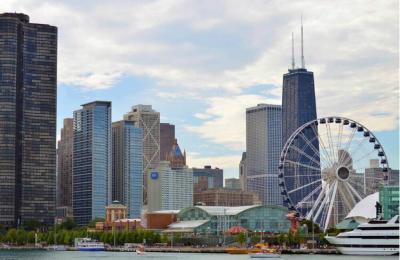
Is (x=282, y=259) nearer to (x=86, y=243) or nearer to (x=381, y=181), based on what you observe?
(x=381, y=181)

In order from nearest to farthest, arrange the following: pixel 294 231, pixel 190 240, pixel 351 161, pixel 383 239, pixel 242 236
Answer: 1. pixel 383 239
2. pixel 351 161
3. pixel 294 231
4. pixel 242 236
5. pixel 190 240

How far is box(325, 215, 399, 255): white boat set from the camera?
122 metres

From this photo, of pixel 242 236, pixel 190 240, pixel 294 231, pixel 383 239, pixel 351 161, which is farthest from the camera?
pixel 190 240

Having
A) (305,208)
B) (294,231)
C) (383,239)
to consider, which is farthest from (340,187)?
(305,208)

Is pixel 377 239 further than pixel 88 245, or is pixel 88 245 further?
pixel 88 245

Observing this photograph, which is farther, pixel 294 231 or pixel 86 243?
pixel 86 243

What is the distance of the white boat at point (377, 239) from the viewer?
122 metres

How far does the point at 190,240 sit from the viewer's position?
631ft

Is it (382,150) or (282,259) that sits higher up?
(382,150)

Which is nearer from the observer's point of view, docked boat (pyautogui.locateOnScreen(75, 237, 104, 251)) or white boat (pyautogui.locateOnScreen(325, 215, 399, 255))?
white boat (pyautogui.locateOnScreen(325, 215, 399, 255))

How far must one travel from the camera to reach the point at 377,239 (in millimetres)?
122562

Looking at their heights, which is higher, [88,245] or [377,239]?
[377,239]

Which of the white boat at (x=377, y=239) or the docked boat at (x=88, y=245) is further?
the docked boat at (x=88, y=245)

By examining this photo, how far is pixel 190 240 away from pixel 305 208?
84.0ft
